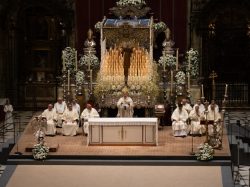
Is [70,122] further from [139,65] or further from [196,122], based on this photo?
[196,122]

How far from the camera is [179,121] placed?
25.8 m

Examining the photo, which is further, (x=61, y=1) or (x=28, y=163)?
(x=61, y=1)

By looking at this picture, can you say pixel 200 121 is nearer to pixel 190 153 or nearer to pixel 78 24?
pixel 190 153

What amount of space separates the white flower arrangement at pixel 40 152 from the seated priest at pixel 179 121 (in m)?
5.07

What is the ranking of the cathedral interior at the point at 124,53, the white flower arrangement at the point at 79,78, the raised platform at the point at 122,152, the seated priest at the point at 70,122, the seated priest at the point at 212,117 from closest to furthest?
the raised platform at the point at 122,152 < the seated priest at the point at 212,117 < the seated priest at the point at 70,122 < the cathedral interior at the point at 124,53 < the white flower arrangement at the point at 79,78

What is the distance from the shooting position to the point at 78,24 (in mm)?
32844

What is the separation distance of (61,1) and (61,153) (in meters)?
11.8

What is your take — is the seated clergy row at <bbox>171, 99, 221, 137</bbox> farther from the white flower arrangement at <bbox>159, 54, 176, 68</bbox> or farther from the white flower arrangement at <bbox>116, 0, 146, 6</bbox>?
the white flower arrangement at <bbox>116, 0, 146, 6</bbox>

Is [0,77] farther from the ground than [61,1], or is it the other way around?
[61,1]

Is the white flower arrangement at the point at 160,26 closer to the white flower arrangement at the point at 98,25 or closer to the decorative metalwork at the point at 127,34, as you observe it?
the decorative metalwork at the point at 127,34

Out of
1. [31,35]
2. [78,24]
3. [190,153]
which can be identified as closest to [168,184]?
[190,153]

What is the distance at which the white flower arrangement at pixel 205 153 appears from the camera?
22.6 meters

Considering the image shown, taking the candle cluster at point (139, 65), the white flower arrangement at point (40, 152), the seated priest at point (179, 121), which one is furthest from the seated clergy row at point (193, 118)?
the white flower arrangement at point (40, 152)

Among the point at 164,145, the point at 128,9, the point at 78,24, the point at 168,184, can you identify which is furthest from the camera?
the point at 78,24
